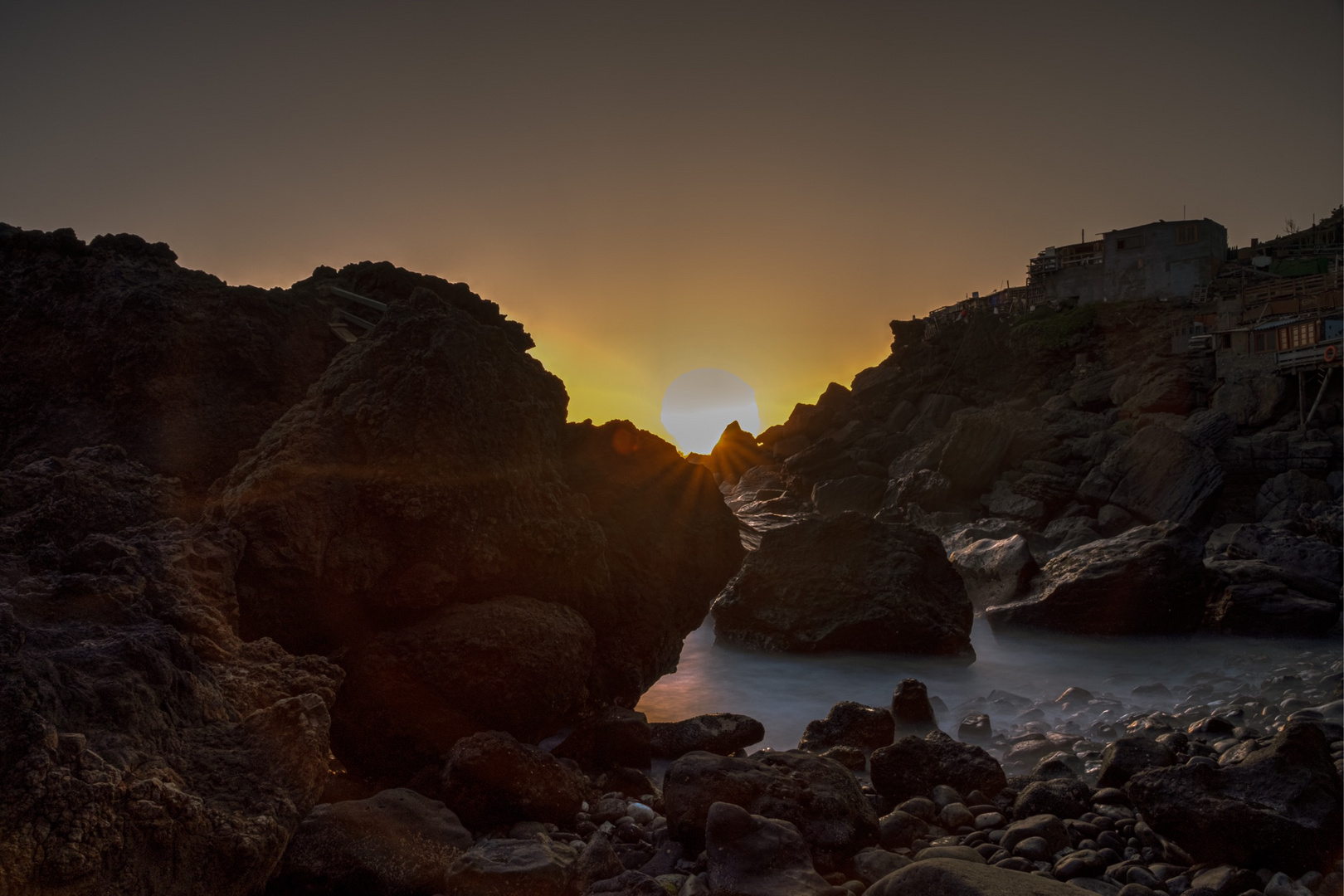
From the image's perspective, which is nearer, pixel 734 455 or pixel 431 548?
pixel 431 548

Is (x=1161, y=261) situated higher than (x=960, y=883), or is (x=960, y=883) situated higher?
(x=1161, y=261)

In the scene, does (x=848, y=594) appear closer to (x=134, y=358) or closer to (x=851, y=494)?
(x=134, y=358)

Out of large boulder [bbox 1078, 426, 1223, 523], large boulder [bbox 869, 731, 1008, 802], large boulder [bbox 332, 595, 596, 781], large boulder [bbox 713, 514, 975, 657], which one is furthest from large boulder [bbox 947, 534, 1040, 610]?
large boulder [bbox 332, 595, 596, 781]

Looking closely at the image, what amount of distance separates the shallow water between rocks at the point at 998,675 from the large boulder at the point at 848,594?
30cm

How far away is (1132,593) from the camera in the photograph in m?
14.3

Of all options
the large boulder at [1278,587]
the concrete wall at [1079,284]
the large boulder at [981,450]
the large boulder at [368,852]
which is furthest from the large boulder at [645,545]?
the concrete wall at [1079,284]

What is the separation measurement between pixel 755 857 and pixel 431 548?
317cm

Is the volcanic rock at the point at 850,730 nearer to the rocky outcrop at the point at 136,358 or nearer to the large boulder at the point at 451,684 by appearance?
the large boulder at the point at 451,684

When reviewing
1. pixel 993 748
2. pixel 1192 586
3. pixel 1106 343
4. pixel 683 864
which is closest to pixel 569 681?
pixel 683 864

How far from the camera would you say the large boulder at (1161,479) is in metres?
23.3

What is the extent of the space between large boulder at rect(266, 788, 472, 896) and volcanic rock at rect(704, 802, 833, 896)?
1329mm

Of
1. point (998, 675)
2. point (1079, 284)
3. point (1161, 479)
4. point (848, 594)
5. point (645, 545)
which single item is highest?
point (1079, 284)

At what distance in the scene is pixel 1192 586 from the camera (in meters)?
14.4

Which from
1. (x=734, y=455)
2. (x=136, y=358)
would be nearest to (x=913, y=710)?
(x=136, y=358)
